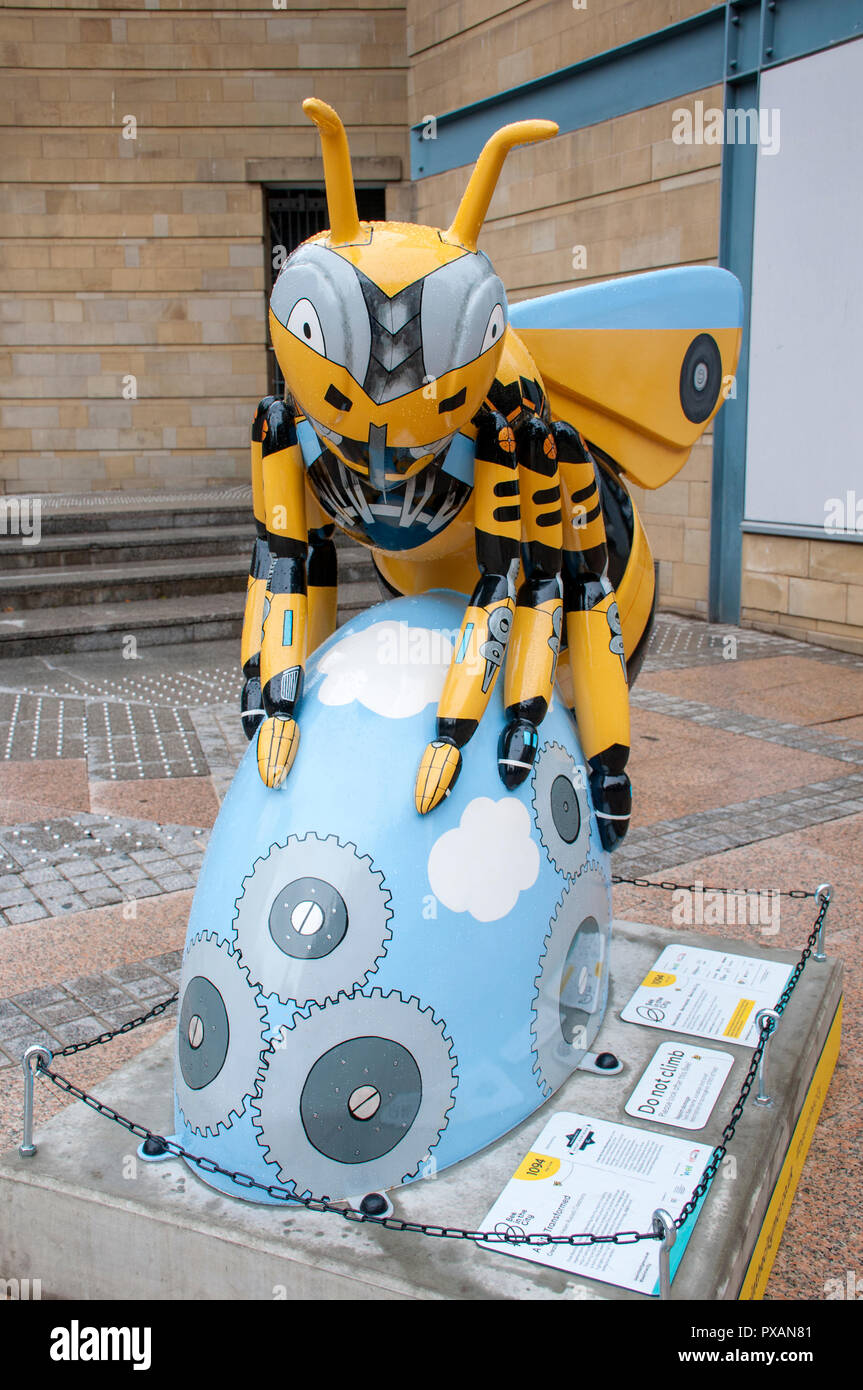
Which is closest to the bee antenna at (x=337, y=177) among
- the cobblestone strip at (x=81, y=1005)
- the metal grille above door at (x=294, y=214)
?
the cobblestone strip at (x=81, y=1005)

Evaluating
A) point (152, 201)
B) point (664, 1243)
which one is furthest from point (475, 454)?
point (152, 201)

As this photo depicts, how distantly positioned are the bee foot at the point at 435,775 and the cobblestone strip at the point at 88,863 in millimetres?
2835

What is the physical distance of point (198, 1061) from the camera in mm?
2830

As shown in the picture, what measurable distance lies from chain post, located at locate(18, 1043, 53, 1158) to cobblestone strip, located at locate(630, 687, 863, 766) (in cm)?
562

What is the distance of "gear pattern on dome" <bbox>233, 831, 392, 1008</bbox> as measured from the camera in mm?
2680

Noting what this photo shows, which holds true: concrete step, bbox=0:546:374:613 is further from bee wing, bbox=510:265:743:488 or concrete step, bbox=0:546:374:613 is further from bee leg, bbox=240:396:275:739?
bee wing, bbox=510:265:743:488

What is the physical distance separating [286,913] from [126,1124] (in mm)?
706

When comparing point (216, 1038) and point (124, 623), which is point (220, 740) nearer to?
point (124, 623)

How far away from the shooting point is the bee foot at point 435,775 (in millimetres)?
2785
